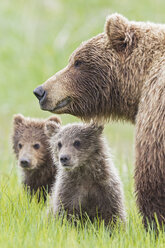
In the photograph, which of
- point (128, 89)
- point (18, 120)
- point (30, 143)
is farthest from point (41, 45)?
point (128, 89)

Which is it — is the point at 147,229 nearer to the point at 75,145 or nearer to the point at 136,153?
the point at 136,153

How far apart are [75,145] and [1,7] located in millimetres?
14235

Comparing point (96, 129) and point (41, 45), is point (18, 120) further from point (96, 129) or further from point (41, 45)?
point (41, 45)

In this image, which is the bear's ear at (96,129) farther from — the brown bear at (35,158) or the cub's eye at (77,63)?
the cub's eye at (77,63)

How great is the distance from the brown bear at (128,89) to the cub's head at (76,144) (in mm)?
530

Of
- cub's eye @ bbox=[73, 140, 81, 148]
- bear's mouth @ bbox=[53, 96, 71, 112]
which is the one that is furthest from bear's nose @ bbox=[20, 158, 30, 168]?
bear's mouth @ bbox=[53, 96, 71, 112]

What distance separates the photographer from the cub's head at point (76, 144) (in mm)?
5836

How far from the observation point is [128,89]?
16.6ft

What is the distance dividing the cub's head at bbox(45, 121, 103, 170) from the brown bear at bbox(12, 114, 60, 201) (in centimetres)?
58

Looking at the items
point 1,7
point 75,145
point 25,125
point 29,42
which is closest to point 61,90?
point 75,145

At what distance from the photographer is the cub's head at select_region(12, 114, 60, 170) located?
6.92 meters

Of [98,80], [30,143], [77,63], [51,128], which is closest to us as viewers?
[98,80]

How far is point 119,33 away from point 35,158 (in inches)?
97.5

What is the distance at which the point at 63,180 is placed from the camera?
599 cm
